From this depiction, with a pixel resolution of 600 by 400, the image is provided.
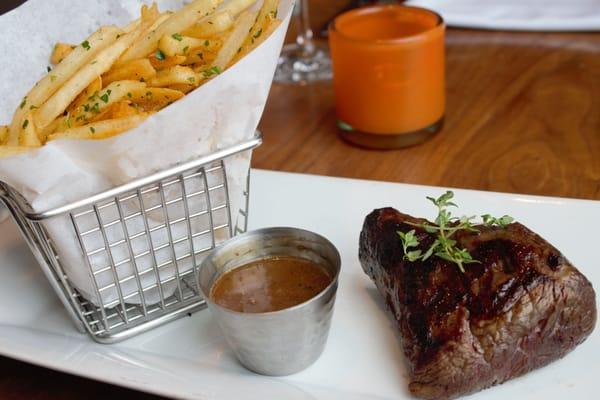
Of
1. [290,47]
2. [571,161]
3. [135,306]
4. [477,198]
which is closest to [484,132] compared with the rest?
[571,161]

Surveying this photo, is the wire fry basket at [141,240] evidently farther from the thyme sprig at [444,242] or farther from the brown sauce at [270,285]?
the thyme sprig at [444,242]

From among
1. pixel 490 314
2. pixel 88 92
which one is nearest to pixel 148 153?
pixel 88 92

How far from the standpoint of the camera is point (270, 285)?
146 centimetres

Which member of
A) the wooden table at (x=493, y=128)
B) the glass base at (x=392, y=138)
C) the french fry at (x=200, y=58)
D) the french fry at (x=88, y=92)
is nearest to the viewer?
the french fry at (x=88, y=92)

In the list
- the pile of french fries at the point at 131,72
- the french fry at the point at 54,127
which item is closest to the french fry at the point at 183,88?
the pile of french fries at the point at 131,72

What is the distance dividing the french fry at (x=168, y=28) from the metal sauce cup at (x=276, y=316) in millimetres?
449

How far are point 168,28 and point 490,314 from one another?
882 mm

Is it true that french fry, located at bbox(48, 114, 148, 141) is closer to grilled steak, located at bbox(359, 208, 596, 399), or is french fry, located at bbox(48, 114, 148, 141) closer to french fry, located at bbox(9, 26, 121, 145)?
french fry, located at bbox(9, 26, 121, 145)

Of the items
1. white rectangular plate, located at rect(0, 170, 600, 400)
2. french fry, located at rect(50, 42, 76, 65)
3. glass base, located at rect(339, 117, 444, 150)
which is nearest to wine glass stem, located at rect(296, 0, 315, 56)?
glass base, located at rect(339, 117, 444, 150)

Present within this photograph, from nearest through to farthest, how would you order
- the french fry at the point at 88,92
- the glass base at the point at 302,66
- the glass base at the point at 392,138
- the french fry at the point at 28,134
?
the french fry at the point at 28,134 → the french fry at the point at 88,92 → the glass base at the point at 392,138 → the glass base at the point at 302,66

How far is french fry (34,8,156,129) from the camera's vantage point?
4.78 ft

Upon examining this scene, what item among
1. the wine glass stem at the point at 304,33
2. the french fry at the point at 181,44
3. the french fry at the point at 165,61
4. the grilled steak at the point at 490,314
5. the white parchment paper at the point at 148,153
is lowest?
the wine glass stem at the point at 304,33

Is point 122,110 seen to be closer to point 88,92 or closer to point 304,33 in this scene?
point 88,92

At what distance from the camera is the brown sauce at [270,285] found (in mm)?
1405
